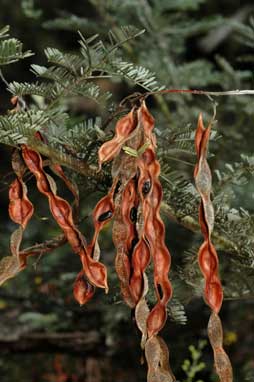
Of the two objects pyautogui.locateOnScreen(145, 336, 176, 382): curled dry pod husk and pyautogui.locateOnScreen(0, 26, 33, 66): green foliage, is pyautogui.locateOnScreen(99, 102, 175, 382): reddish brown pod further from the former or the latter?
pyautogui.locateOnScreen(0, 26, 33, 66): green foliage

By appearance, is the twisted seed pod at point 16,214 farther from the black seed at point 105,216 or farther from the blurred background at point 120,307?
the blurred background at point 120,307

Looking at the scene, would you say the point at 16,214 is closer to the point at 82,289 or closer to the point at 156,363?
the point at 82,289

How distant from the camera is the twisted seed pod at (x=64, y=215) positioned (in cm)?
→ 75

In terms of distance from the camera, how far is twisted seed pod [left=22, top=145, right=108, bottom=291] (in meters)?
0.75

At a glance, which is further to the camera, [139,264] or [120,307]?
[120,307]

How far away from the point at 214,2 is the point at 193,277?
1480 millimetres

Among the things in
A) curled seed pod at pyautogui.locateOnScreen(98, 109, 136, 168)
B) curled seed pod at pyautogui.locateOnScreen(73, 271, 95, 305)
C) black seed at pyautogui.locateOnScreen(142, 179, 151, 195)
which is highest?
curled seed pod at pyautogui.locateOnScreen(98, 109, 136, 168)

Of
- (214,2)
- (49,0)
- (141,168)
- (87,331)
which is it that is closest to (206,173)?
(141,168)

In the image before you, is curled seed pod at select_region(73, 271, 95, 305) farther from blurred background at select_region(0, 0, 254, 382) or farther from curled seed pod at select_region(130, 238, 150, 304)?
blurred background at select_region(0, 0, 254, 382)

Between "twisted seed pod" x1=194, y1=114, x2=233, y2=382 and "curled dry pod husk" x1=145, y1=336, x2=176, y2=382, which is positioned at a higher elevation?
"twisted seed pod" x1=194, y1=114, x2=233, y2=382

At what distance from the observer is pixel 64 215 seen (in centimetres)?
76

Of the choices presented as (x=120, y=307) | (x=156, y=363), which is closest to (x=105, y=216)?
(x=156, y=363)

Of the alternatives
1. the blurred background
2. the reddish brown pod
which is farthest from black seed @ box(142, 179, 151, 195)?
the blurred background

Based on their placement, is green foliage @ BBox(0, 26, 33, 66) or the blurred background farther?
the blurred background
